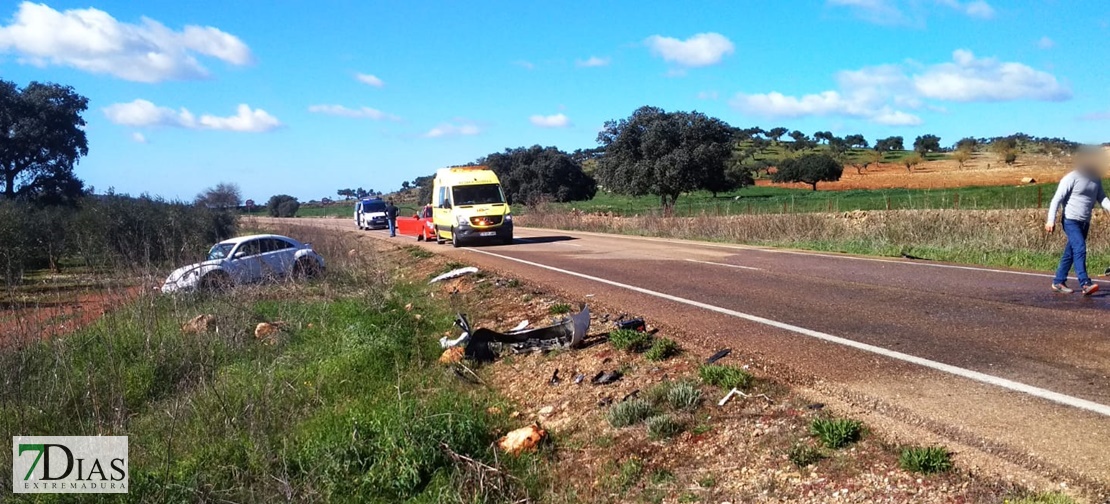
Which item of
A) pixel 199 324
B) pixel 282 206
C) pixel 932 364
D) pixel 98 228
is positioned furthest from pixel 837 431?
pixel 282 206

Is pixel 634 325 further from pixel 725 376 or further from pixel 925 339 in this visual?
pixel 925 339

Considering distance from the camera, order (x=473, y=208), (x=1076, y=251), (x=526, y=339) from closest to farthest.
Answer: (x=526, y=339)
(x=1076, y=251)
(x=473, y=208)

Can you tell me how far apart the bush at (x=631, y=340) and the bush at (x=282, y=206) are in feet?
289

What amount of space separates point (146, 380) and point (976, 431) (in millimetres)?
8644

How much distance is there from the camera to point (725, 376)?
584 cm

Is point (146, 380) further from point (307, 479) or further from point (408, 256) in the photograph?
point (408, 256)

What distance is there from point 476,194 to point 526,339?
18465mm

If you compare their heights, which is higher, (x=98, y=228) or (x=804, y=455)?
(x=98, y=228)

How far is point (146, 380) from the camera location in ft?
29.8

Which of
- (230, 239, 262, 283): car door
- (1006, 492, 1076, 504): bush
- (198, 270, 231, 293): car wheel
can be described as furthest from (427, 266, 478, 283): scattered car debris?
(1006, 492, 1076, 504): bush

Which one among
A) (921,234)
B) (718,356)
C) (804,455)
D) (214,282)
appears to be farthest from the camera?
(921,234)

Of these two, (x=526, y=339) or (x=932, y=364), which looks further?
(x=526, y=339)

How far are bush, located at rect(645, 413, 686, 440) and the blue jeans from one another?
260 inches

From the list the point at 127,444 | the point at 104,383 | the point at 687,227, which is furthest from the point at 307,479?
the point at 687,227
